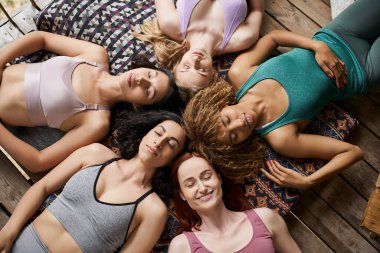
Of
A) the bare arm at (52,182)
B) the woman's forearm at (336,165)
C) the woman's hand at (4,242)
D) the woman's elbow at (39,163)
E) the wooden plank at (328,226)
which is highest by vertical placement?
the woman's elbow at (39,163)

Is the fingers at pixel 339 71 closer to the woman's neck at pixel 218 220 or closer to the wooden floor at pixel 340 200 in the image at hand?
the wooden floor at pixel 340 200

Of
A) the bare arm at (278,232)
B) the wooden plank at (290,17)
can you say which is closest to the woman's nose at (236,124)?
the bare arm at (278,232)

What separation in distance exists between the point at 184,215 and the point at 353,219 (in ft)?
3.87

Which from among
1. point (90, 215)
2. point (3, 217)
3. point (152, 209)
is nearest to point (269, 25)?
point (152, 209)

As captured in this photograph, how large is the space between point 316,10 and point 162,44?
4.13ft

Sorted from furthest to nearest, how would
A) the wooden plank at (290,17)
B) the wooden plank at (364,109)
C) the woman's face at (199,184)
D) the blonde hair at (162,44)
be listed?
the wooden plank at (290,17) < the wooden plank at (364,109) < the blonde hair at (162,44) < the woman's face at (199,184)

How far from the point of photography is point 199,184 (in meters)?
2.35

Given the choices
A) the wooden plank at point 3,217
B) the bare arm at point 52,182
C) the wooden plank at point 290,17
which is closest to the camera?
the bare arm at point 52,182

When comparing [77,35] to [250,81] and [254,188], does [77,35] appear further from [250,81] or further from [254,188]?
[254,188]

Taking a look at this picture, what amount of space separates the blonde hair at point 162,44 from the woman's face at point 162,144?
1.77ft

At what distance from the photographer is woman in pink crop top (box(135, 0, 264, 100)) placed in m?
2.80

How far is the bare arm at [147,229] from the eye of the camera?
2.38 meters

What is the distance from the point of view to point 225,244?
2.37 metres

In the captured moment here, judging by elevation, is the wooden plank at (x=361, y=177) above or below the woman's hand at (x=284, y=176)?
below
